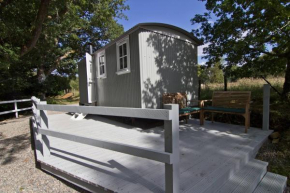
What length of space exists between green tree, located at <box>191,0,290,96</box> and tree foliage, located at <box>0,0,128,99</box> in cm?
511

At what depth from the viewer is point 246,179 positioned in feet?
6.70

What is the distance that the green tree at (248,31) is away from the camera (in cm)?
374

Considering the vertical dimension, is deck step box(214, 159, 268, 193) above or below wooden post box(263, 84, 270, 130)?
below

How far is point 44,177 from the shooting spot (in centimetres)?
255

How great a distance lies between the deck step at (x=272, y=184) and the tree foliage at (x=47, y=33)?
6.04 metres

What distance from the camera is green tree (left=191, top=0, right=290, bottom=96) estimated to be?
3.74 metres

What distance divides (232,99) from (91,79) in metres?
5.31

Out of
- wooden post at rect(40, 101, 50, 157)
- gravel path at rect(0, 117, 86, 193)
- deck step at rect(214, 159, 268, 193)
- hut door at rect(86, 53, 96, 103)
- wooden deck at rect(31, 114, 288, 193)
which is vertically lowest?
gravel path at rect(0, 117, 86, 193)

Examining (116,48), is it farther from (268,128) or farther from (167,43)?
(268,128)

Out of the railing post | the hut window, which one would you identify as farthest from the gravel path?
the hut window

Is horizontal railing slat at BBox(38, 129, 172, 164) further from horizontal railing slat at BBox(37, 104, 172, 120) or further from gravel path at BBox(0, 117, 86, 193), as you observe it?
gravel path at BBox(0, 117, 86, 193)

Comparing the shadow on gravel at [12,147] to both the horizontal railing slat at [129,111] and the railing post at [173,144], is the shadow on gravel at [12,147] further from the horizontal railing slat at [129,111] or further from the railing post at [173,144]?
the railing post at [173,144]

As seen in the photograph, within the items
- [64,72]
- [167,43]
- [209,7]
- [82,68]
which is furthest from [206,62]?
[64,72]

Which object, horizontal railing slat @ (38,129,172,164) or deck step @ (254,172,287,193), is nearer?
horizontal railing slat @ (38,129,172,164)
